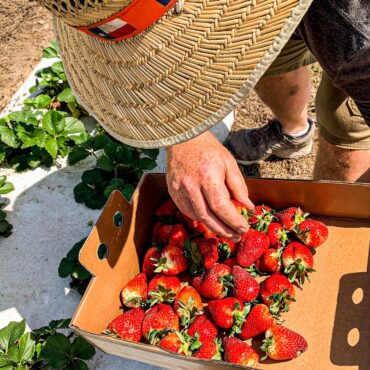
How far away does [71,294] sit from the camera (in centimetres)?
167

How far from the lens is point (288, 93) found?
1794mm

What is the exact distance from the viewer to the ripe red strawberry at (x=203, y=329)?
1.29 m

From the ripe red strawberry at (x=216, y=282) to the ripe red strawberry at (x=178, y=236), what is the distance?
0.12 metres

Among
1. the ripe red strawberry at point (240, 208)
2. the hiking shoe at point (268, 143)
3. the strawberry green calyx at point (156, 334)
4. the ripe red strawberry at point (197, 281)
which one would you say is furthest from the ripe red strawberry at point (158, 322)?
the hiking shoe at point (268, 143)

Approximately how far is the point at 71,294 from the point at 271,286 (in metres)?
0.69

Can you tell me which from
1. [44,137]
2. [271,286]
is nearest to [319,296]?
[271,286]

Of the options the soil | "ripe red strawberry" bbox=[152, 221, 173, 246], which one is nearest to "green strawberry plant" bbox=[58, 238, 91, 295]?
"ripe red strawberry" bbox=[152, 221, 173, 246]

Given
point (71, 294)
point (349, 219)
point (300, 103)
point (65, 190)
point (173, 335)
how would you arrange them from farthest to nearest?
1. point (65, 190)
2. point (300, 103)
3. point (71, 294)
4. point (349, 219)
5. point (173, 335)

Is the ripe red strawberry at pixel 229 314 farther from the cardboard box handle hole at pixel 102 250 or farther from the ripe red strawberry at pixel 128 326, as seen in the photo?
the cardboard box handle hole at pixel 102 250

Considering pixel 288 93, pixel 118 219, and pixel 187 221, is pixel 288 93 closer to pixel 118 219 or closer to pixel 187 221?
pixel 187 221

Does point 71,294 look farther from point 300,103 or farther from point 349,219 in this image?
point 300,103

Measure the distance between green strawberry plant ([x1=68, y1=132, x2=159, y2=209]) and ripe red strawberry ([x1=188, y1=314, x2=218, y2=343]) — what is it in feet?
2.05

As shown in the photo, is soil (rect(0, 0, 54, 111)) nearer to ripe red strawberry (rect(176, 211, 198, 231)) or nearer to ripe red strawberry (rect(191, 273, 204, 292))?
ripe red strawberry (rect(176, 211, 198, 231))

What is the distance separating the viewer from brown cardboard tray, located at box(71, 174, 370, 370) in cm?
125
